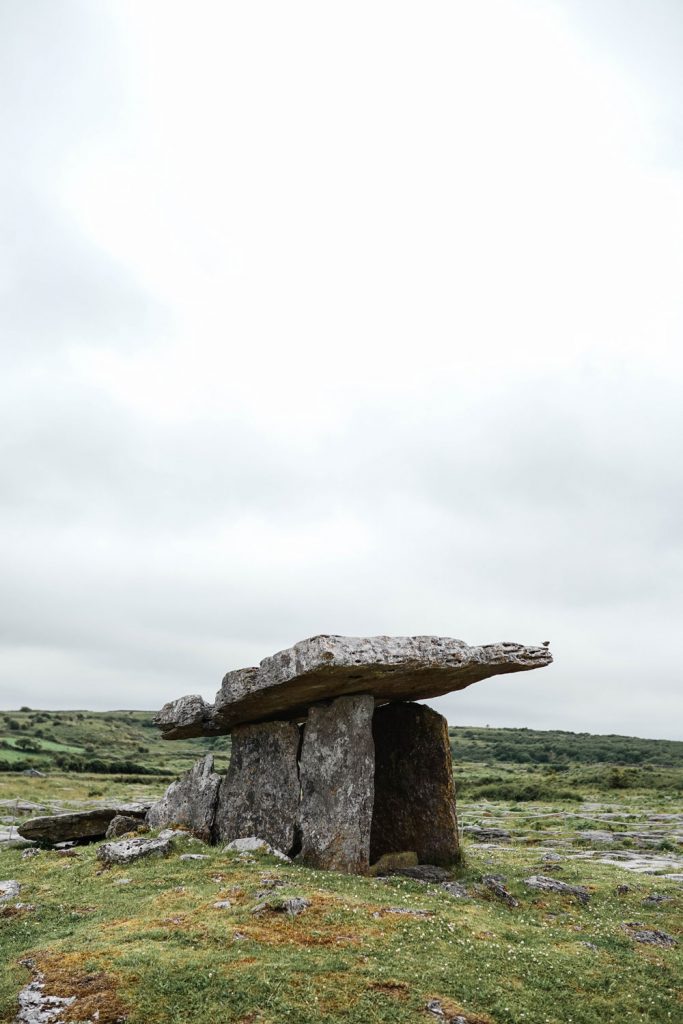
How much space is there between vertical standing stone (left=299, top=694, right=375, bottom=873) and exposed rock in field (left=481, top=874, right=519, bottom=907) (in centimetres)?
218

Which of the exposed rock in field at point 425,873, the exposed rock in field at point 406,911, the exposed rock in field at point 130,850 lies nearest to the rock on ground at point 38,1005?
the exposed rock in field at point 406,911

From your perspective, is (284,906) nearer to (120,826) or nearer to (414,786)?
(414,786)

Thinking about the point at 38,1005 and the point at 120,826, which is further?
the point at 120,826

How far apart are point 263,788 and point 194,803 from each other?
246 cm

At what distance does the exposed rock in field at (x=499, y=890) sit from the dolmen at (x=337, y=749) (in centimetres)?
211

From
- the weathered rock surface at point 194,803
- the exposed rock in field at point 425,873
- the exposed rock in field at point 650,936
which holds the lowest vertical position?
the exposed rock in field at point 650,936

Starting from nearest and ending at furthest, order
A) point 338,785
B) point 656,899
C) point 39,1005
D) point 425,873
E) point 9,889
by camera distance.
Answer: point 39,1005
point 9,889
point 656,899
point 425,873
point 338,785

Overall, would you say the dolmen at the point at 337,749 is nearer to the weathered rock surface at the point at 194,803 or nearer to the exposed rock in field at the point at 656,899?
the weathered rock surface at the point at 194,803

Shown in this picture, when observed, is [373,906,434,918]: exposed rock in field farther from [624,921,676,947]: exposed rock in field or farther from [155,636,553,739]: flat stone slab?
[155,636,553,739]: flat stone slab

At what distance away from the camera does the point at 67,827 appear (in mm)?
17844

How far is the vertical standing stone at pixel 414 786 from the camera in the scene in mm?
15491

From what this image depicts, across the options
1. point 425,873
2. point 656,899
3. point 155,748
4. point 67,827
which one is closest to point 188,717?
point 67,827

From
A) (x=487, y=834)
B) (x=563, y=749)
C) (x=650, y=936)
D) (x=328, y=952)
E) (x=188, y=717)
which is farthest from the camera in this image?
(x=563, y=749)

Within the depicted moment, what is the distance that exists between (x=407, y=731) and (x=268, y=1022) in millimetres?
10093
